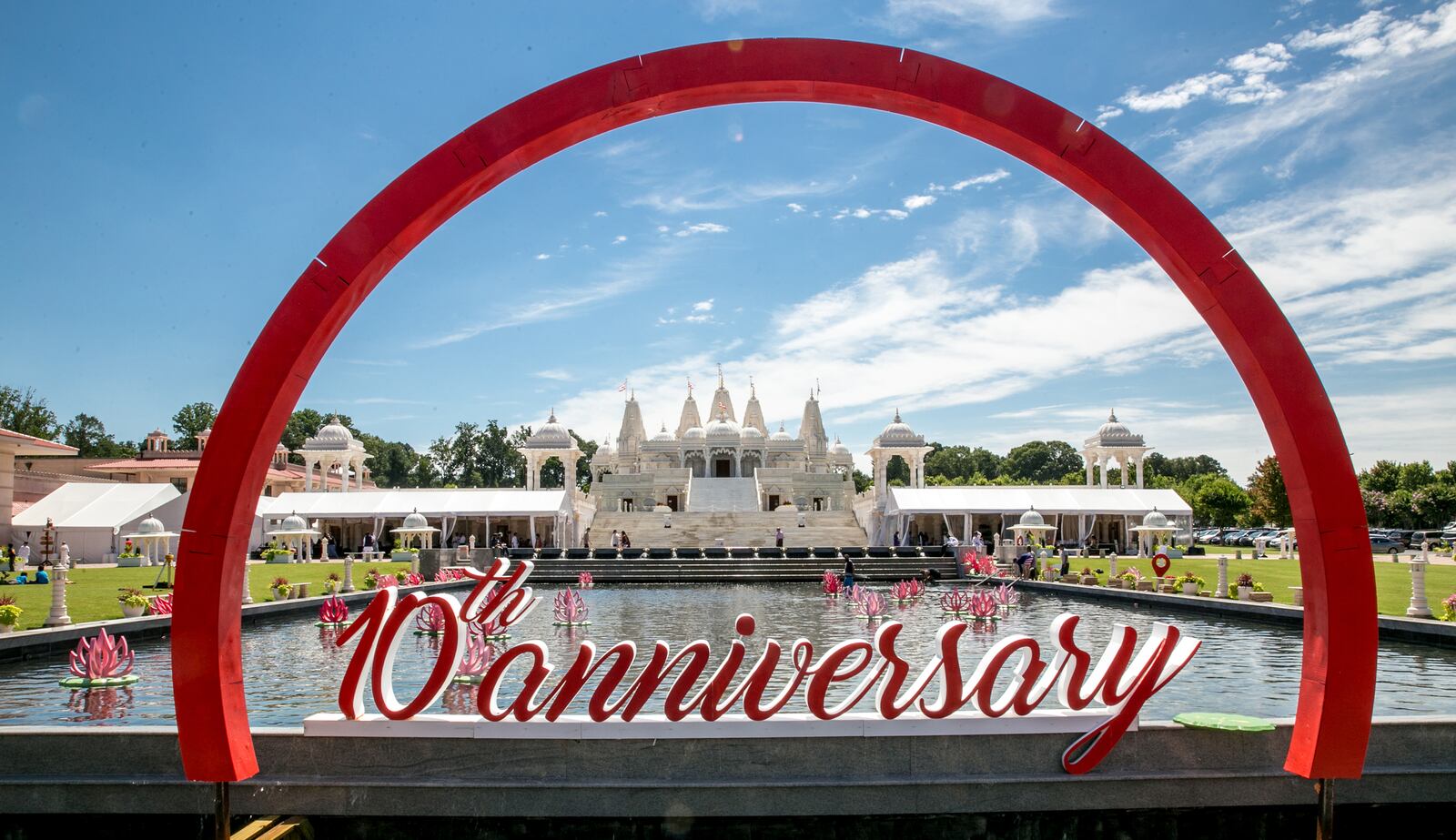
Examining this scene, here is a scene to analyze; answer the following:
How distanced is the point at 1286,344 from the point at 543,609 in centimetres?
1958

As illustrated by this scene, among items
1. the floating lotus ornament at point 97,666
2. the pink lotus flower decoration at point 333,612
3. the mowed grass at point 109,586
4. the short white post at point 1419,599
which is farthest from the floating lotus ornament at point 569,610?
the short white post at point 1419,599

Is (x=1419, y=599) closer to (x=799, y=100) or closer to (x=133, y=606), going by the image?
(x=799, y=100)

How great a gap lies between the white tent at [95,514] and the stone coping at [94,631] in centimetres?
2549

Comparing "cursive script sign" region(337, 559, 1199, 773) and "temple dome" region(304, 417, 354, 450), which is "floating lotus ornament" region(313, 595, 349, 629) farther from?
"temple dome" region(304, 417, 354, 450)

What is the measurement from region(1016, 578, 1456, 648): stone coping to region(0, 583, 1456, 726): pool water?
14.8 inches

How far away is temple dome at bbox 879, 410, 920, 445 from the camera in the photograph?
189 ft

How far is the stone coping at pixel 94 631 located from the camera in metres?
15.2

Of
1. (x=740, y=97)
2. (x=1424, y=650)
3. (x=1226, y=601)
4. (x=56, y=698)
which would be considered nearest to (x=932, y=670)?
(x=740, y=97)

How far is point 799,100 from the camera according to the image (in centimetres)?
740

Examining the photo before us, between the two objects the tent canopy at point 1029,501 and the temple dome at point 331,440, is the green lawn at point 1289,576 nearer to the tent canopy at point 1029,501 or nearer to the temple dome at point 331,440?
the tent canopy at point 1029,501

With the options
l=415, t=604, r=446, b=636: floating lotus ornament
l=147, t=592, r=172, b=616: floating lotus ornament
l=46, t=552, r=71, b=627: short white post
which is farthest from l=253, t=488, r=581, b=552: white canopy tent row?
l=46, t=552, r=71, b=627: short white post

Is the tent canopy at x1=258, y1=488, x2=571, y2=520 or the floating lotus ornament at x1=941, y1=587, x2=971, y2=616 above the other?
the tent canopy at x1=258, y1=488, x2=571, y2=520

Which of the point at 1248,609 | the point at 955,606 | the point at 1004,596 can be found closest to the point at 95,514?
the point at 955,606

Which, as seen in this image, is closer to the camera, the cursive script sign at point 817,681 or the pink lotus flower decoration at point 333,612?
the cursive script sign at point 817,681
